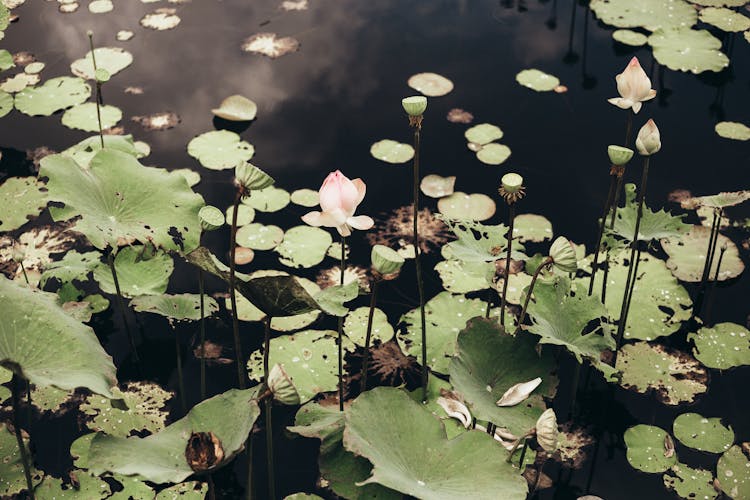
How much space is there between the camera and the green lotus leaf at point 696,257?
10.7 ft

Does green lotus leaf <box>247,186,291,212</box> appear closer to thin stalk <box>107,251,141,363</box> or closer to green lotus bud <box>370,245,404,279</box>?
thin stalk <box>107,251,141,363</box>

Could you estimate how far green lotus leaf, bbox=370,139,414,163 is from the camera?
154 inches

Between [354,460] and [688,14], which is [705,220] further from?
[354,460]

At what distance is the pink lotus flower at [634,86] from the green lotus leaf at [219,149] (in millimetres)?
2014

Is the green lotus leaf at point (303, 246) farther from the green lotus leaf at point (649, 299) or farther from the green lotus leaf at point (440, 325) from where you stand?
the green lotus leaf at point (649, 299)

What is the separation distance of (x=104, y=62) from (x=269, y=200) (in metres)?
1.75

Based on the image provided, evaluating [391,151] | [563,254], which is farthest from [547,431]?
[391,151]

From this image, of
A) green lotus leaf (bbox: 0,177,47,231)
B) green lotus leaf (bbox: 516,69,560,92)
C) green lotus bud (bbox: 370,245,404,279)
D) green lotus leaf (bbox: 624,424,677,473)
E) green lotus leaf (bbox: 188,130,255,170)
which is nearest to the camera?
green lotus bud (bbox: 370,245,404,279)

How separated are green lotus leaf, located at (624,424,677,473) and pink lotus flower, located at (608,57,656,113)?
115 cm

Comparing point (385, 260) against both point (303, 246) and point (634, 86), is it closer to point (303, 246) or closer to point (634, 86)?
point (634, 86)

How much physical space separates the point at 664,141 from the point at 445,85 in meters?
1.27

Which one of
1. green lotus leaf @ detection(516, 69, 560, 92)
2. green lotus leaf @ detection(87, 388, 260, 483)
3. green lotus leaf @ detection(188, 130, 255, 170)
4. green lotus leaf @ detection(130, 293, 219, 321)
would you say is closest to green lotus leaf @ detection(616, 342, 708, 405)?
green lotus leaf @ detection(87, 388, 260, 483)

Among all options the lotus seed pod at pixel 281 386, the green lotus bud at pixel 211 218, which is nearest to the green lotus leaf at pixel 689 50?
the green lotus bud at pixel 211 218

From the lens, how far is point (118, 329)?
Result: 3133mm
